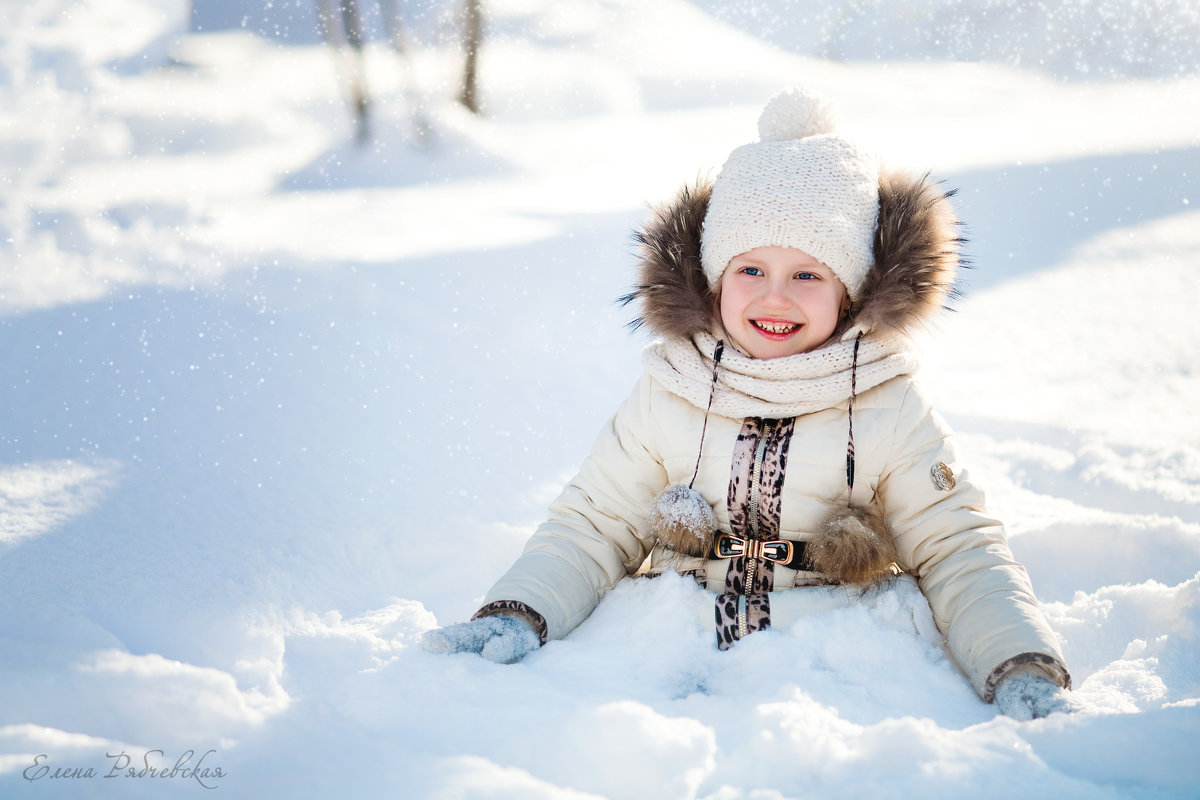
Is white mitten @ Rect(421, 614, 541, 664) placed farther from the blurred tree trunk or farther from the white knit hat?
the blurred tree trunk

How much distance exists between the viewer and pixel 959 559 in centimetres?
130

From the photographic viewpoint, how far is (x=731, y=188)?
4.84 feet

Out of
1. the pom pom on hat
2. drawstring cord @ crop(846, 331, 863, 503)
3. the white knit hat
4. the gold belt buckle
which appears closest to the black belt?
the gold belt buckle

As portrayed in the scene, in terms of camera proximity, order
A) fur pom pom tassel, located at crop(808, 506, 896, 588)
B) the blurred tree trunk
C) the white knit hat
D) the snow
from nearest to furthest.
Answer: the snow
fur pom pom tassel, located at crop(808, 506, 896, 588)
the white knit hat
the blurred tree trunk

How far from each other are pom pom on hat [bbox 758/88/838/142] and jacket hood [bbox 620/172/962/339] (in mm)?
144

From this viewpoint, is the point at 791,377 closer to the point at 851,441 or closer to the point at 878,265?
the point at 851,441

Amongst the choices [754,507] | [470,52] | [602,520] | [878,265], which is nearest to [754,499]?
[754,507]

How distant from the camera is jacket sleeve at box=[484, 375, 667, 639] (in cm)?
143

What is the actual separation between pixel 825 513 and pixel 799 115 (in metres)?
0.70

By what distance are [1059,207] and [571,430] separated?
109 inches

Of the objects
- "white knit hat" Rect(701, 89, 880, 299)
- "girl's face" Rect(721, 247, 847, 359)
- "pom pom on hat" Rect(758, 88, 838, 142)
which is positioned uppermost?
"pom pom on hat" Rect(758, 88, 838, 142)

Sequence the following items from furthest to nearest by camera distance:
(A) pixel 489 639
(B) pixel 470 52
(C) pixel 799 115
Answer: (B) pixel 470 52, (C) pixel 799 115, (A) pixel 489 639

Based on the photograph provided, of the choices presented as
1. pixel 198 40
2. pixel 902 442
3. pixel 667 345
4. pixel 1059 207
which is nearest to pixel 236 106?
pixel 198 40

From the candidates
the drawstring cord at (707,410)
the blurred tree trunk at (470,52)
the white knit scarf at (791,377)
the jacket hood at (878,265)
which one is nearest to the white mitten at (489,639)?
the drawstring cord at (707,410)
